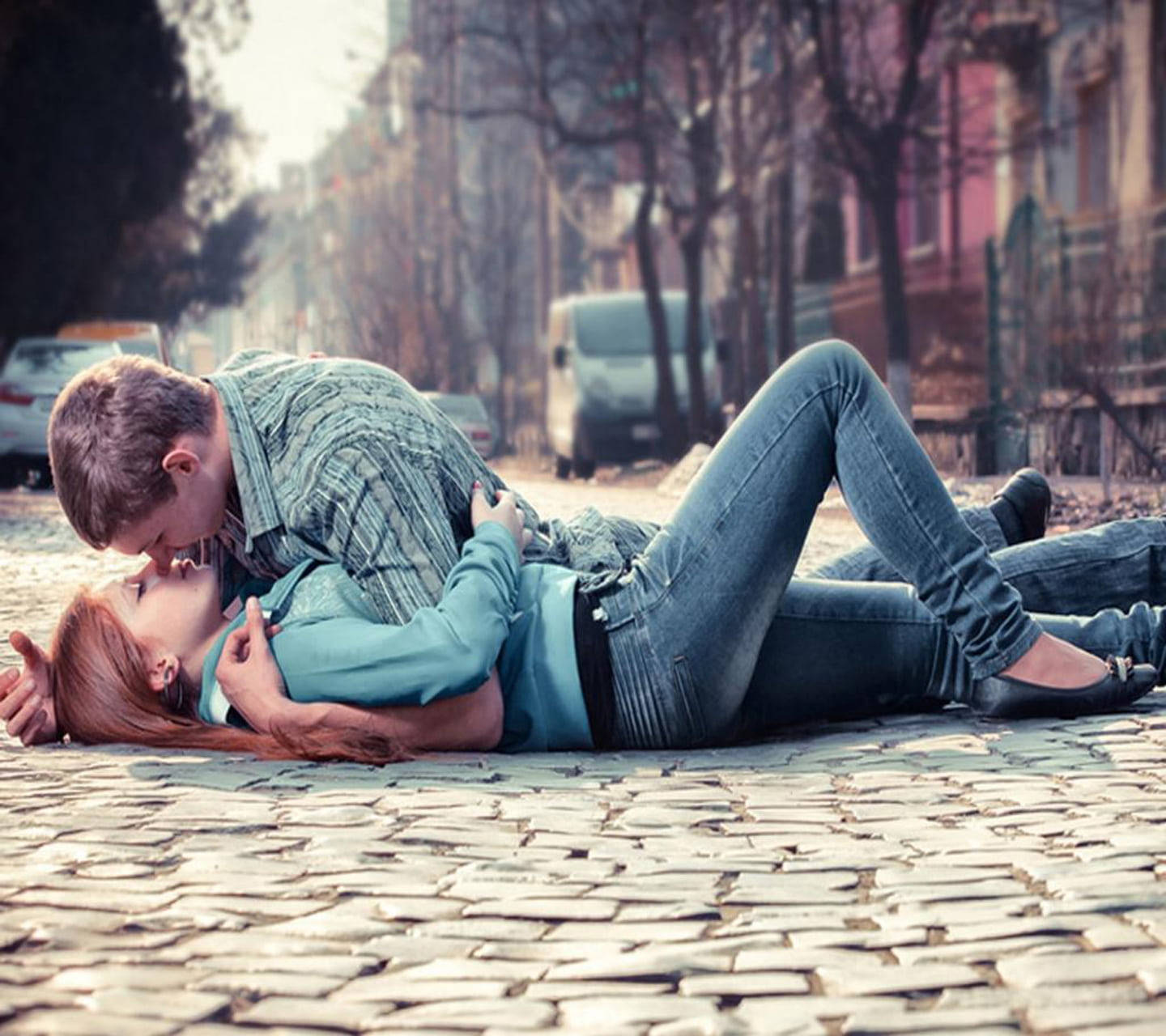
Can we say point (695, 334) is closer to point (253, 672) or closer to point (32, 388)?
point (32, 388)

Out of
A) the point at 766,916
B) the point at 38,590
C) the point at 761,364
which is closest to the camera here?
the point at 766,916

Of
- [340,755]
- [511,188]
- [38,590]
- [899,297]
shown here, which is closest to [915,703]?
[340,755]

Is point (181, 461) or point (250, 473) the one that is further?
point (250, 473)

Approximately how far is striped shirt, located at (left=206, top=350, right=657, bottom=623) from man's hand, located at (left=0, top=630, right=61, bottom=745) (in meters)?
0.58

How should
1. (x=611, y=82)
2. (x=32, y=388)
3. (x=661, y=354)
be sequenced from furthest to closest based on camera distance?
(x=611, y=82) < (x=661, y=354) < (x=32, y=388)

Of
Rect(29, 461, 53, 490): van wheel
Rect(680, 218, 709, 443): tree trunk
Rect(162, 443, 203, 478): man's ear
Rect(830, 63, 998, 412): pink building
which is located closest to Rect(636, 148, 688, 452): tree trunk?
Rect(680, 218, 709, 443): tree trunk

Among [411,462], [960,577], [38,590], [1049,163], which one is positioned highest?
[1049,163]

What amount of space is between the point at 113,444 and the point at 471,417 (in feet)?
89.1

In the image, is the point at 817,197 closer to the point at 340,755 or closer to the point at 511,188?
the point at 511,188

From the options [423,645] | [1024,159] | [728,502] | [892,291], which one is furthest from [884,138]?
[423,645]

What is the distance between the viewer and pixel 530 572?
16.1 ft

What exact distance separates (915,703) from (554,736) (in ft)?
3.51

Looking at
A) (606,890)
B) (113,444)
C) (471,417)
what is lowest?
(471,417)

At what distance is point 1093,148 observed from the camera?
87.7 ft
